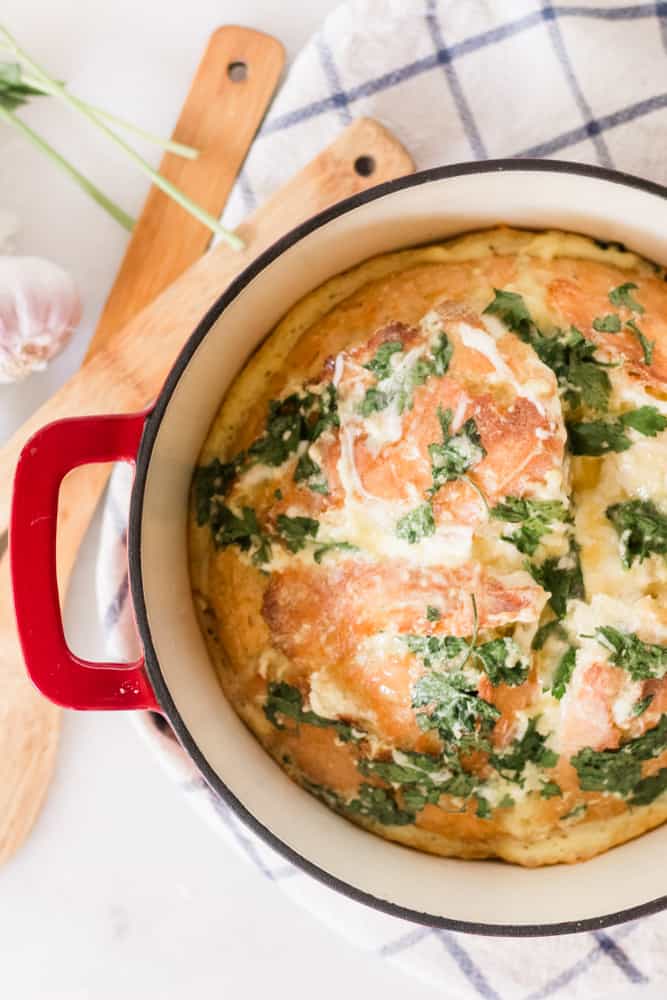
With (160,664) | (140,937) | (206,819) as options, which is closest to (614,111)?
(160,664)

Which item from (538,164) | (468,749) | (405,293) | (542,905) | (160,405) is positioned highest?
(538,164)

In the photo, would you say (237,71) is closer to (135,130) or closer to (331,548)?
(135,130)

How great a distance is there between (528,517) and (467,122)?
1075 mm

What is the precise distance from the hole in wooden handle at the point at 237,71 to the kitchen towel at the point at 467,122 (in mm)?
171

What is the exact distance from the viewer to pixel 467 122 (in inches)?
95.0

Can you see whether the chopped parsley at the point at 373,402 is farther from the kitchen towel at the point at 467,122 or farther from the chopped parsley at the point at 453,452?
the kitchen towel at the point at 467,122

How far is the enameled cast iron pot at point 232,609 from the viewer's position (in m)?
1.86

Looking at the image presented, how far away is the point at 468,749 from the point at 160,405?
0.96 meters

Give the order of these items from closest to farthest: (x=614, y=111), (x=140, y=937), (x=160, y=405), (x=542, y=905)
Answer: (x=160, y=405) < (x=542, y=905) < (x=614, y=111) < (x=140, y=937)

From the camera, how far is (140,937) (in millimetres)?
2838

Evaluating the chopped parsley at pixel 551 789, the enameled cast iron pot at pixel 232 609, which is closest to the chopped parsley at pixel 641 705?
the chopped parsley at pixel 551 789

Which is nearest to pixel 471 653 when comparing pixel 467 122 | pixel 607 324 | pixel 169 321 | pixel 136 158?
pixel 607 324

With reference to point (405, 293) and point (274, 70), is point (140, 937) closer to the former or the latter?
point (405, 293)

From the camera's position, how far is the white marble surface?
269cm
